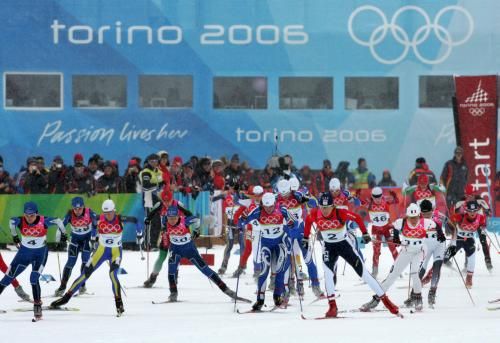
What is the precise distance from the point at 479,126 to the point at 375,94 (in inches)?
164

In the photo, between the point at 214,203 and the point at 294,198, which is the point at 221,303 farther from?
the point at 214,203

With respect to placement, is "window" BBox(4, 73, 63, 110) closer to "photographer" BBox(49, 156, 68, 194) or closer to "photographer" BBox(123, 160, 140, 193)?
"photographer" BBox(49, 156, 68, 194)

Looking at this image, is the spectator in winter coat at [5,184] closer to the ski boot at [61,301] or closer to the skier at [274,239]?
the ski boot at [61,301]

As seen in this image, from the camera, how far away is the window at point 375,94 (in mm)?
31766

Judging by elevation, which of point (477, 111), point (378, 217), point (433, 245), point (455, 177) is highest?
point (477, 111)

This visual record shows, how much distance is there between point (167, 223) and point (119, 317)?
256cm

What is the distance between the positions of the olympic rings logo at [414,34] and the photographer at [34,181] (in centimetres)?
985

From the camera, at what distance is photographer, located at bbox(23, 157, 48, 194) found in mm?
26391

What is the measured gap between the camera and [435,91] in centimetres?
3203

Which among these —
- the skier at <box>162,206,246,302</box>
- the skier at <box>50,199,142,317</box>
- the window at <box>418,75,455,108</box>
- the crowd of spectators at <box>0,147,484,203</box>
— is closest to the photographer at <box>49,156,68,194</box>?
the crowd of spectators at <box>0,147,484,203</box>

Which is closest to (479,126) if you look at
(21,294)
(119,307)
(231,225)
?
(231,225)

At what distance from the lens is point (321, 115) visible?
3164 centimetres

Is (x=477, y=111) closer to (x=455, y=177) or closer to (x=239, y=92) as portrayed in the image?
(x=455, y=177)

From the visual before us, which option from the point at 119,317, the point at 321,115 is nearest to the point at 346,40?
the point at 321,115
